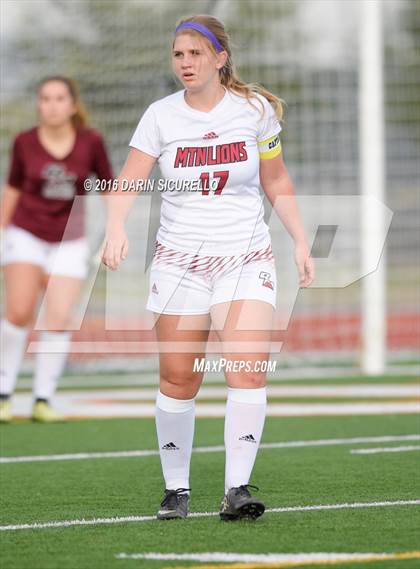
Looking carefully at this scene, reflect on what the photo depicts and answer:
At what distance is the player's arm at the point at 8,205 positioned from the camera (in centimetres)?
865

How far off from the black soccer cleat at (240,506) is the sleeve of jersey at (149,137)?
50.1 inches

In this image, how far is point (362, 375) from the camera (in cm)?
1182

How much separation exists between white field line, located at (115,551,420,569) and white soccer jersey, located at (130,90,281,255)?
51.5 inches

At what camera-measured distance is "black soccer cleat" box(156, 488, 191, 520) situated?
4867 mm

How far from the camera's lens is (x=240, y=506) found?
466cm

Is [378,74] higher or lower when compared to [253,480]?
higher

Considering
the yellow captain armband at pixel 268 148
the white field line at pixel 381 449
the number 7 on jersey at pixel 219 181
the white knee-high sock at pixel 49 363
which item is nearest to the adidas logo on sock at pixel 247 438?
the number 7 on jersey at pixel 219 181

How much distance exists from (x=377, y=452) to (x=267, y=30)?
7572mm

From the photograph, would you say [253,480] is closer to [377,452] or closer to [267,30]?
[377,452]

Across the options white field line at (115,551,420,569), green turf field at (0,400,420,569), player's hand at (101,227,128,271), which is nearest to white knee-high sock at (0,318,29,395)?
green turf field at (0,400,420,569)

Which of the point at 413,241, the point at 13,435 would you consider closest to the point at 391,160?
the point at 413,241

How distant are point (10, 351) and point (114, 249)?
4.06 meters

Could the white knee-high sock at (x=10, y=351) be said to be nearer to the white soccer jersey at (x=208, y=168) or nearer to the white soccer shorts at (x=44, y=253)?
the white soccer shorts at (x=44, y=253)

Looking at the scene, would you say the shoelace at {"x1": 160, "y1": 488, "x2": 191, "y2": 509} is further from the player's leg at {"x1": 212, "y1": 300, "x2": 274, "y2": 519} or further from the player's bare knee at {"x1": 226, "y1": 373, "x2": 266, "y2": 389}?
the player's bare knee at {"x1": 226, "y1": 373, "x2": 266, "y2": 389}
